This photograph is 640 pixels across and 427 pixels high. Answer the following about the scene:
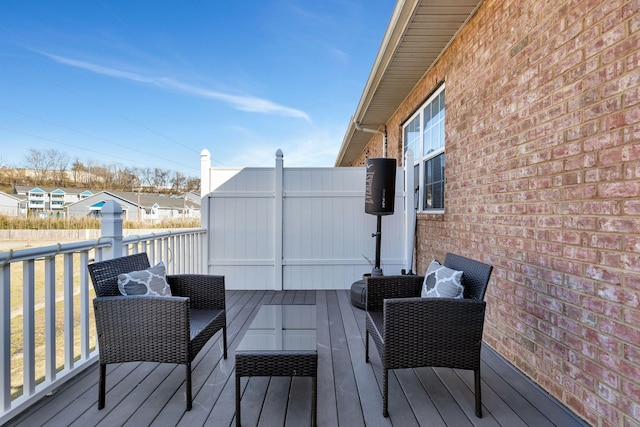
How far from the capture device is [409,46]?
3404mm

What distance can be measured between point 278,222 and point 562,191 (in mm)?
3383

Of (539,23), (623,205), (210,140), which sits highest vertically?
(210,140)

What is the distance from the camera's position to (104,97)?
85.8 ft

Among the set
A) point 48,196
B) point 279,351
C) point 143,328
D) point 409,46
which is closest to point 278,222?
point 409,46

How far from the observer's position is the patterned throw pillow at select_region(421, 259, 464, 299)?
6.70 ft

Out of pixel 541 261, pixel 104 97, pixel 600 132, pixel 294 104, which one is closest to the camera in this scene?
pixel 600 132

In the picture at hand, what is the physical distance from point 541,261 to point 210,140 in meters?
24.6

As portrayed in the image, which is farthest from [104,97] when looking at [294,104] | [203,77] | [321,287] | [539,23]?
[539,23]

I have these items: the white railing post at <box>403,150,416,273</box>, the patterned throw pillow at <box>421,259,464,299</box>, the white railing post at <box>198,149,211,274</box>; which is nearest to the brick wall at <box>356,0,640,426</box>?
the patterned throw pillow at <box>421,259,464,299</box>

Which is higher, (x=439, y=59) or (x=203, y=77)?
(x=203, y=77)

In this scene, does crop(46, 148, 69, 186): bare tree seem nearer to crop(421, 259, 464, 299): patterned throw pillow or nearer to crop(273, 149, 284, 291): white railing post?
crop(273, 149, 284, 291): white railing post

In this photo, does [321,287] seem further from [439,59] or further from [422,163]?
[439,59]

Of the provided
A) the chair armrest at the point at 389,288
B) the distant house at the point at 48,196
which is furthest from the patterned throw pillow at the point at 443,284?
the distant house at the point at 48,196

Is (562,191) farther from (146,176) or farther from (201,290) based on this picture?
(146,176)
